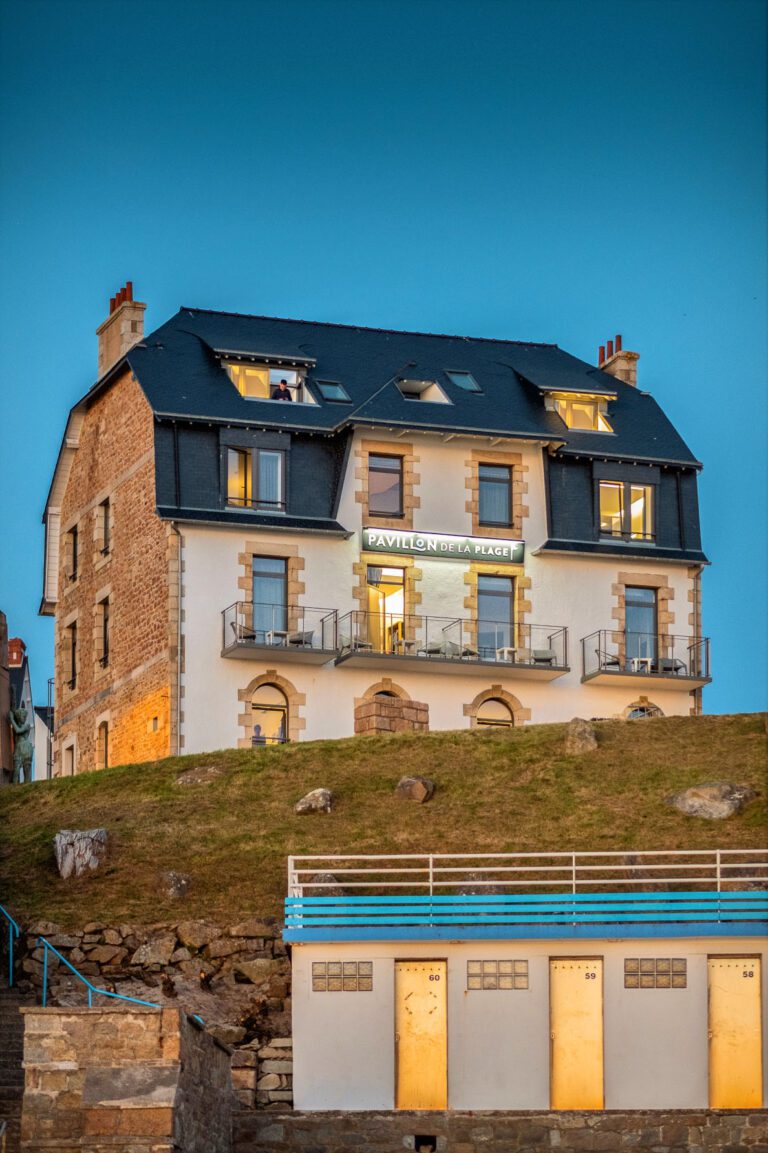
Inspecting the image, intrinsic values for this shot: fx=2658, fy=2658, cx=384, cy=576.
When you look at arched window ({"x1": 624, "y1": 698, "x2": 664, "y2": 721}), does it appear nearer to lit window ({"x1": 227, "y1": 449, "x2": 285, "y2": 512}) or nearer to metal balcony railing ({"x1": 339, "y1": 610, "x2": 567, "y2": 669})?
metal balcony railing ({"x1": 339, "y1": 610, "x2": 567, "y2": 669})

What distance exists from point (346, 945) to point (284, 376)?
27.4m

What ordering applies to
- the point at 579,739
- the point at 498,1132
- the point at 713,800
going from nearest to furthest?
1. the point at 498,1132
2. the point at 713,800
3. the point at 579,739

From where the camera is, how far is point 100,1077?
29344 millimetres

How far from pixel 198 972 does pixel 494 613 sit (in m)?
22.9

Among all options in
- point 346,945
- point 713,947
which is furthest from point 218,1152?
point 713,947

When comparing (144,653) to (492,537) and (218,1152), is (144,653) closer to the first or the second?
(492,537)

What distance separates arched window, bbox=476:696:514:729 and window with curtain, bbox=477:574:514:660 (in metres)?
1.06

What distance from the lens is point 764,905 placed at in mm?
36250

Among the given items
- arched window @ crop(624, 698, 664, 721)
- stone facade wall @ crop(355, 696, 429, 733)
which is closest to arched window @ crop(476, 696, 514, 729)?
stone facade wall @ crop(355, 696, 429, 733)

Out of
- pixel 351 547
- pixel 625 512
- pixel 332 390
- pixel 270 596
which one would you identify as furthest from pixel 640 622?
pixel 270 596

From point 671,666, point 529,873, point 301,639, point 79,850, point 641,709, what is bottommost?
point 529,873

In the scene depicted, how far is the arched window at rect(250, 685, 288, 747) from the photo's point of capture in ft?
189

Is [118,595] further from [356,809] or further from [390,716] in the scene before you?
[356,809]

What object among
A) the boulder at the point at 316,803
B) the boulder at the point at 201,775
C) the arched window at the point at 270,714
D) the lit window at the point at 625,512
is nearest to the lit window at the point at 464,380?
the lit window at the point at 625,512
